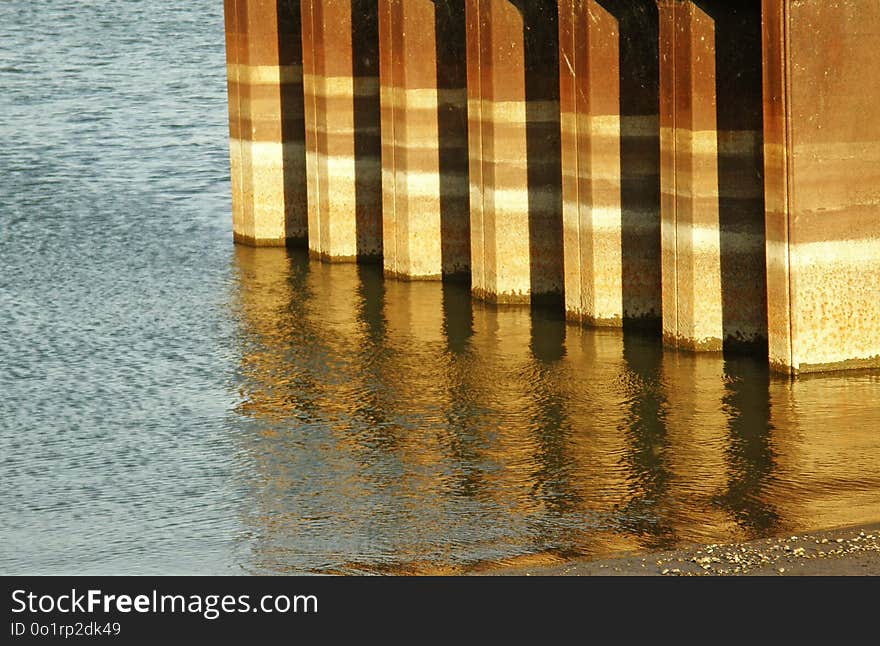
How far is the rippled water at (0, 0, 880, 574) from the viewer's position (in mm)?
16375

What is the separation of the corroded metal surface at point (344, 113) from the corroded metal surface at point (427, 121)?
1.65 m

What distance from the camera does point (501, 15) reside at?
24625 millimetres

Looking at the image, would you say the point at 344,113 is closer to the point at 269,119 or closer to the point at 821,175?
the point at 269,119

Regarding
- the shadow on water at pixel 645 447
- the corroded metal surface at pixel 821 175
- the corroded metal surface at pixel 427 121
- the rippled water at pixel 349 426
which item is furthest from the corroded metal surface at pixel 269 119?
the corroded metal surface at pixel 821 175

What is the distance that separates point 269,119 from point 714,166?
11.4m

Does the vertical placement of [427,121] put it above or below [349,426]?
above

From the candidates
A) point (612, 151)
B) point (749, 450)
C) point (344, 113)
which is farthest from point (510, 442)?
point (344, 113)

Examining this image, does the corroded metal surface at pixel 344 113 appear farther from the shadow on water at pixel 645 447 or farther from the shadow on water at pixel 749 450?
the shadow on water at pixel 749 450

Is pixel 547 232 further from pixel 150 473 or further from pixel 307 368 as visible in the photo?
pixel 150 473

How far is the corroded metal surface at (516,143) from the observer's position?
24.7m

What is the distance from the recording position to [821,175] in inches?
789

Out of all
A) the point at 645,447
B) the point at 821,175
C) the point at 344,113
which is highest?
the point at 344,113

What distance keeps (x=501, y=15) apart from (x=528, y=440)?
24.8ft
